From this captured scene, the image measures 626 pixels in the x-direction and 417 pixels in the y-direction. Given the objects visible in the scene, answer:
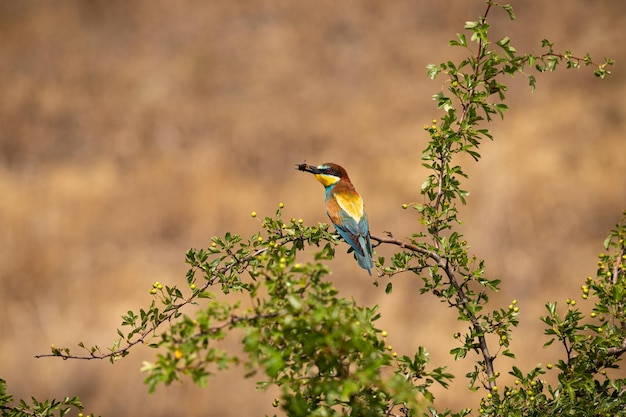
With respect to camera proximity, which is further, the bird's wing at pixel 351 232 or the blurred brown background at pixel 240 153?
the blurred brown background at pixel 240 153

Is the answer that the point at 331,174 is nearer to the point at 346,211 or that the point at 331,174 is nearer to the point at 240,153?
the point at 346,211

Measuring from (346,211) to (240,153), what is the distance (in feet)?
35.8

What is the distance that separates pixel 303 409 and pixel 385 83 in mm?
14755

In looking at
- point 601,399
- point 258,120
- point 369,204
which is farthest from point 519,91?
point 601,399

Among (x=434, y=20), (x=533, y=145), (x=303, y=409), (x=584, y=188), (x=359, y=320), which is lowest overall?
(x=303, y=409)

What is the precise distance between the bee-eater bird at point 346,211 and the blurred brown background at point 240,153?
537cm

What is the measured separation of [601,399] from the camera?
10.2ft

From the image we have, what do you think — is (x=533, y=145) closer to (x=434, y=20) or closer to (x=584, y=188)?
(x=584, y=188)

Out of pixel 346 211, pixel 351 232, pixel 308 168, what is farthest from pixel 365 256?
pixel 308 168

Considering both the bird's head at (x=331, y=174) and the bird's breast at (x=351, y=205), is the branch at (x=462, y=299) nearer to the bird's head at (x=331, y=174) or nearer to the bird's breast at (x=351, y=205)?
the bird's breast at (x=351, y=205)

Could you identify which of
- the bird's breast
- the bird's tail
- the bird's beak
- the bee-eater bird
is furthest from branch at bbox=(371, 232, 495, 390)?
the bird's breast

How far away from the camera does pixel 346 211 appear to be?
15.1ft

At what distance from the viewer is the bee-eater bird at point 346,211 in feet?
14.0

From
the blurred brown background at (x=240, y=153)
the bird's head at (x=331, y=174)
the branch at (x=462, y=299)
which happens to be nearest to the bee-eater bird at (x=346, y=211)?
the bird's head at (x=331, y=174)
